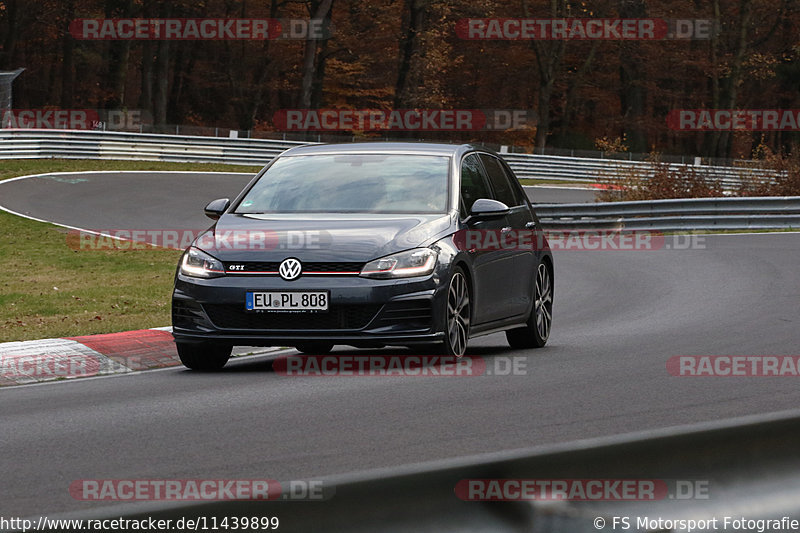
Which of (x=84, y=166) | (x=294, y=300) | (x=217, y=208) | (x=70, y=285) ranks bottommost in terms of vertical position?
(x=70, y=285)

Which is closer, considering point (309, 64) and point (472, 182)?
point (472, 182)

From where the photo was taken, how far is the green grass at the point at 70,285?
13.2 m

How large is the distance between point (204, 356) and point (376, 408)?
8.41 feet

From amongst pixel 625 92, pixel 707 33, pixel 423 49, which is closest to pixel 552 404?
pixel 423 49

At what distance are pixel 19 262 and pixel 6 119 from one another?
27.0m

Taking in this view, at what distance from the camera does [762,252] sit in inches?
890

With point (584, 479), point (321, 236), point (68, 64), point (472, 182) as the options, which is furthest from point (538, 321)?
A: point (68, 64)

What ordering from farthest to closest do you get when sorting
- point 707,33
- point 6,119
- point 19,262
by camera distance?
point 707,33 < point 6,119 < point 19,262

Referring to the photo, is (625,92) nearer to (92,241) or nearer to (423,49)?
(423,49)

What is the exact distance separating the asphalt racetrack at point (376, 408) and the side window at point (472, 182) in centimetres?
132

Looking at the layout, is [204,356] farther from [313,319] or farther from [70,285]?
[70,285]

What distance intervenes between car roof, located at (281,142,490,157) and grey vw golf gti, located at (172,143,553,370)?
12 millimetres

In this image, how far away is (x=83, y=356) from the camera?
35.5 feet

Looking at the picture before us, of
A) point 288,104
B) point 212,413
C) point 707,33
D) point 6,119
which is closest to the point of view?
point 212,413
